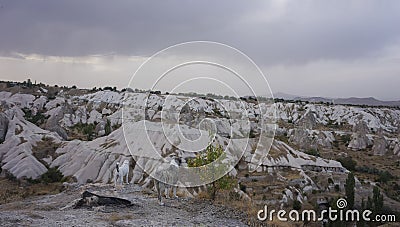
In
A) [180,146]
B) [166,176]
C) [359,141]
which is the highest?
[166,176]

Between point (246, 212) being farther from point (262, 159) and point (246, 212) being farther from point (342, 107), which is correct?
point (342, 107)

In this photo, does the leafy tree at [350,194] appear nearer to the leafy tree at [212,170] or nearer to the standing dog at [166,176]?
the leafy tree at [212,170]

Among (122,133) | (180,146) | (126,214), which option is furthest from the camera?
(122,133)

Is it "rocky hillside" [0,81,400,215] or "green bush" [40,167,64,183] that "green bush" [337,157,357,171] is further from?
"green bush" [40,167,64,183]

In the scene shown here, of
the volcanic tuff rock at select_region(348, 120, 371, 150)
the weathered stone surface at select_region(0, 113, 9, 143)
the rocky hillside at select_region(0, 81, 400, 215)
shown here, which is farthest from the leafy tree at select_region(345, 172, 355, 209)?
the volcanic tuff rock at select_region(348, 120, 371, 150)

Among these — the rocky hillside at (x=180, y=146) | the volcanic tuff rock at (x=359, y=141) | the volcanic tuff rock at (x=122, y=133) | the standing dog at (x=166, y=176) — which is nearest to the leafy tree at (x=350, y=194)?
the rocky hillside at (x=180, y=146)

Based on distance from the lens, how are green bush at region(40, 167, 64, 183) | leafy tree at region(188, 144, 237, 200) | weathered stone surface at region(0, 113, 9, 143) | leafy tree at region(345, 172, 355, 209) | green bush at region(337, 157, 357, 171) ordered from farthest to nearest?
green bush at region(337, 157, 357, 171), weathered stone surface at region(0, 113, 9, 143), leafy tree at region(345, 172, 355, 209), green bush at region(40, 167, 64, 183), leafy tree at region(188, 144, 237, 200)

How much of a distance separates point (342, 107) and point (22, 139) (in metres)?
81.2

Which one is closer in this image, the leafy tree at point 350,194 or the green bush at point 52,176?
the green bush at point 52,176

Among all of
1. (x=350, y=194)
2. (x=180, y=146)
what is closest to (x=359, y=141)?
(x=350, y=194)

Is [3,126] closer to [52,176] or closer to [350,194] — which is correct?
[52,176]

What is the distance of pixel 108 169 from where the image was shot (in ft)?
71.5

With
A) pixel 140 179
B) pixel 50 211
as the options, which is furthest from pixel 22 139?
pixel 50 211

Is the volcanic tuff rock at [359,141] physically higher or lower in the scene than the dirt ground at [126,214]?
lower
